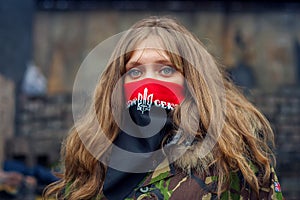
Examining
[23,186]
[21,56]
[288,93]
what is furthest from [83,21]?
[23,186]

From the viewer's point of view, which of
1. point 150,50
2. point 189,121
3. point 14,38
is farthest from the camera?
point 14,38

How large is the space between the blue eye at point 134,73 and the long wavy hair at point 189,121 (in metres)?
0.05

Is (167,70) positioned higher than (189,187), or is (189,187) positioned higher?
(167,70)

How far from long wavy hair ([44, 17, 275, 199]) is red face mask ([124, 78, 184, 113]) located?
33mm

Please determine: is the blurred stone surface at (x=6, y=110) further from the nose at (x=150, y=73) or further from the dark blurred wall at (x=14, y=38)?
the nose at (x=150, y=73)

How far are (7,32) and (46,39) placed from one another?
1625 millimetres

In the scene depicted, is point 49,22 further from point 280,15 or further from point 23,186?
point 23,186

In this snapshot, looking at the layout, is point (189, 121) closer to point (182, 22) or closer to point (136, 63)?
point (136, 63)

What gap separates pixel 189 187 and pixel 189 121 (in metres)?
0.23

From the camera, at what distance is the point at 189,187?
2309 mm

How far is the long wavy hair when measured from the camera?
92.9 inches

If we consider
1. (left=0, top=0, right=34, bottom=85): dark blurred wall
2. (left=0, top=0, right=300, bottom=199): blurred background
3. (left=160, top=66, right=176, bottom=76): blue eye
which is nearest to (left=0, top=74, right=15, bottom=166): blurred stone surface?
(left=0, top=0, right=34, bottom=85): dark blurred wall

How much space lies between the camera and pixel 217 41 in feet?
32.6

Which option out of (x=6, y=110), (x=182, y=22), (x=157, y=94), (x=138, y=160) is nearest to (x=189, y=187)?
(x=138, y=160)
